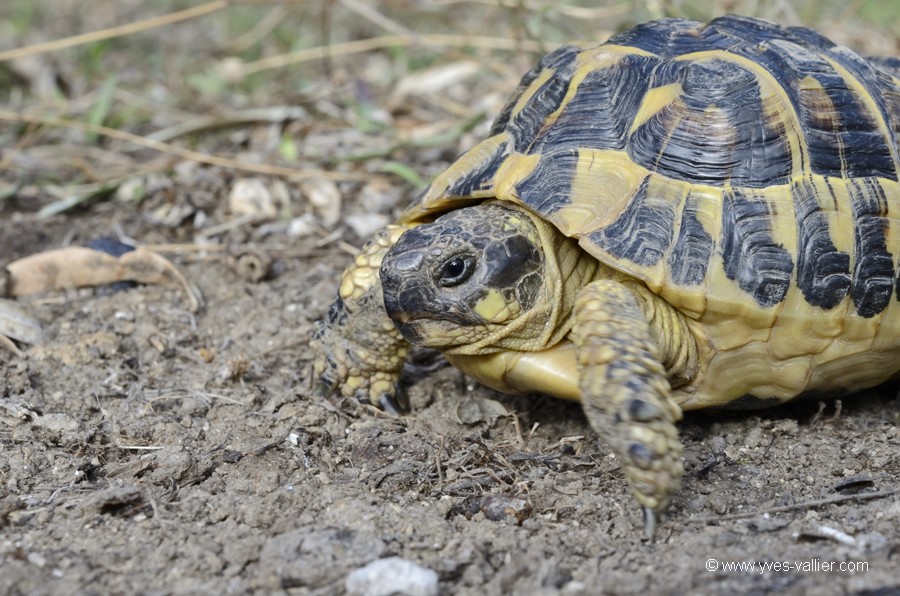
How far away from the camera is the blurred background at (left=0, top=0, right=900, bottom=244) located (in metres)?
4.91

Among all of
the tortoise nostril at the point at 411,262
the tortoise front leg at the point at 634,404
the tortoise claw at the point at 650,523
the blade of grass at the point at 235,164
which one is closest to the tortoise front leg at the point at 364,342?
the tortoise nostril at the point at 411,262

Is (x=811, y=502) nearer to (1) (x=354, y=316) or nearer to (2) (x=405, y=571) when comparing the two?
(2) (x=405, y=571)

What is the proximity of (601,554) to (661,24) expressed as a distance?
6.46 ft

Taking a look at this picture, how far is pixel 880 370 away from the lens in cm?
304

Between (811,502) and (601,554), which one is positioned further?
(811,502)

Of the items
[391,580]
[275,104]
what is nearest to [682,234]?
[391,580]

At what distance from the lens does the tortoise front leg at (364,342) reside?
3.28 m

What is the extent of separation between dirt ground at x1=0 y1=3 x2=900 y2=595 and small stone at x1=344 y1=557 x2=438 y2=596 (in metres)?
0.04

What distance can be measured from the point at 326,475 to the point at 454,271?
758 mm

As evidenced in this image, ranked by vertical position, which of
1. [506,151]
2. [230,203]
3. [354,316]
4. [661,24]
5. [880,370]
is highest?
[661,24]

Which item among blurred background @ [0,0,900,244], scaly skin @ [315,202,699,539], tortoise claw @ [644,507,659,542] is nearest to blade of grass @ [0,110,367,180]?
blurred background @ [0,0,900,244]

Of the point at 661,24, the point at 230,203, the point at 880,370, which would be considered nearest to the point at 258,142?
the point at 230,203

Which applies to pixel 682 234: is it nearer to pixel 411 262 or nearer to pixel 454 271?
pixel 454 271

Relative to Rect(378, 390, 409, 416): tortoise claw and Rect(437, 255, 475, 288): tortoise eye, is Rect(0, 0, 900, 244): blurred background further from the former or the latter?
Rect(437, 255, 475, 288): tortoise eye
